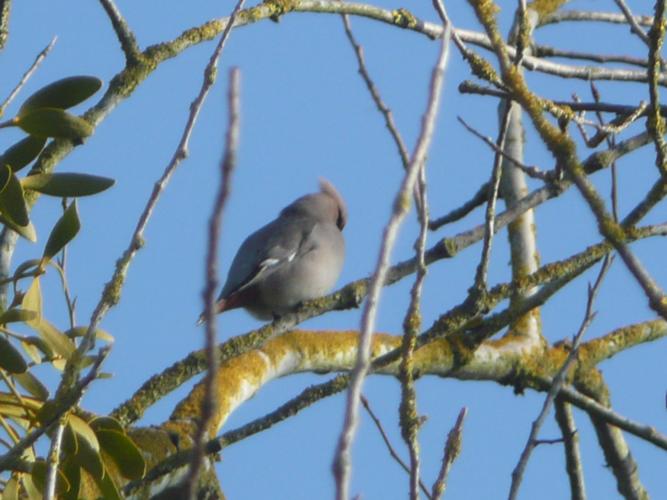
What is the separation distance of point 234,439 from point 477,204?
7.29 ft

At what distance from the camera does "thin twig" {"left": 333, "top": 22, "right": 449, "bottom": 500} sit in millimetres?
1611

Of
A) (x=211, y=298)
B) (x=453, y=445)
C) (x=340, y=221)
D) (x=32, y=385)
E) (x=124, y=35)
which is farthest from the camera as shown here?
(x=340, y=221)

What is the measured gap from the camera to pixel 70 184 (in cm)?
301

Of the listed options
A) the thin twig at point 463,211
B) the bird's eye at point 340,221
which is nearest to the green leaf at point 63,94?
the thin twig at point 463,211

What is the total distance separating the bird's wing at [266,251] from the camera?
6332mm

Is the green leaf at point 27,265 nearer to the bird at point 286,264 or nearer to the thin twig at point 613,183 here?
the thin twig at point 613,183

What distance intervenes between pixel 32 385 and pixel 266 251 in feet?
11.9

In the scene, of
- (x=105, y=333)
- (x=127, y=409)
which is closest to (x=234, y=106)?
(x=105, y=333)

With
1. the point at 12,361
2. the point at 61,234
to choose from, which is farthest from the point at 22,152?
the point at 12,361

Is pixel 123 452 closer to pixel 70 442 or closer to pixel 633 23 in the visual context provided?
pixel 70 442

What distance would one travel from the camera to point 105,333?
9.75 ft

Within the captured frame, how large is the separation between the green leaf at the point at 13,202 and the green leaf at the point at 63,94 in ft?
0.60

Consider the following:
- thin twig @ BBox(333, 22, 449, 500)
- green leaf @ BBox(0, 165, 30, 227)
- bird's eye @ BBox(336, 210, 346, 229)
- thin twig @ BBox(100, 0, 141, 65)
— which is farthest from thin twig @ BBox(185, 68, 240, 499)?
bird's eye @ BBox(336, 210, 346, 229)

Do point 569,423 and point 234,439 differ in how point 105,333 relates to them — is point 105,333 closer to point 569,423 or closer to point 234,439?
point 234,439
